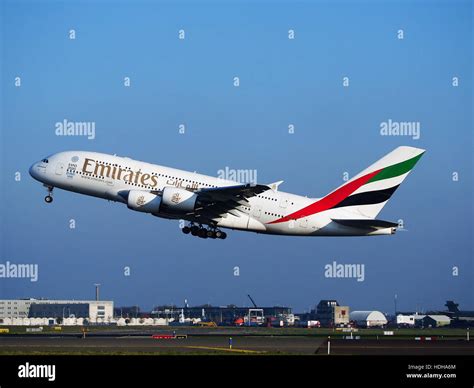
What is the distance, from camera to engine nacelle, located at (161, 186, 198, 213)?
6600 cm

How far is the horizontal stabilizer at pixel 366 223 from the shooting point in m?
65.8

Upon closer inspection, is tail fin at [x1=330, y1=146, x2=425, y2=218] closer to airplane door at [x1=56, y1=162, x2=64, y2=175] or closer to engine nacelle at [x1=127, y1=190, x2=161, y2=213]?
engine nacelle at [x1=127, y1=190, x2=161, y2=213]

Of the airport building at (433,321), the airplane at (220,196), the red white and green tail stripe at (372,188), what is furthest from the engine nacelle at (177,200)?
the airport building at (433,321)

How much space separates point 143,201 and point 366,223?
17.0 meters

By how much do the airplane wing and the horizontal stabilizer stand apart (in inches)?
280

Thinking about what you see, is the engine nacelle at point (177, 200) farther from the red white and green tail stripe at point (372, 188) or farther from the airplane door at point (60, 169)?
the airplane door at point (60, 169)

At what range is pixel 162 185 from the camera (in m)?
67.6

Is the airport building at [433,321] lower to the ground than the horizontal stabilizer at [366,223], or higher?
lower

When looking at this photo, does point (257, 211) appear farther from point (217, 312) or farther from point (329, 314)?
point (217, 312)

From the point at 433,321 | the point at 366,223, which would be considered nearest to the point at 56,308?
the point at 433,321

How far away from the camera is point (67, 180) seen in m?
68.1
